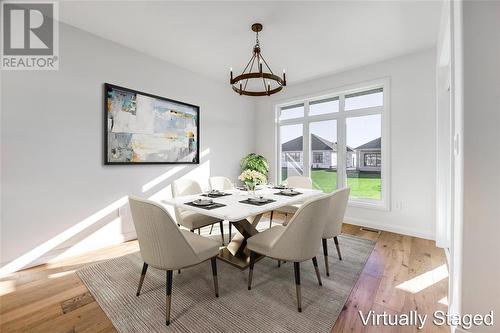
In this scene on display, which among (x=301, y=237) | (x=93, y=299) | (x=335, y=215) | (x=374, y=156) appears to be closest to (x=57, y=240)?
(x=93, y=299)

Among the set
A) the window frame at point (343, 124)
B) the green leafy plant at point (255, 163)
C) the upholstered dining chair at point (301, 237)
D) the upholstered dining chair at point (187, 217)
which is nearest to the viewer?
the upholstered dining chair at point (301, 237)

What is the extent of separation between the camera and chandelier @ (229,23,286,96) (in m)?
2.13

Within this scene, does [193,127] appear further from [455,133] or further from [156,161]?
[455,133]

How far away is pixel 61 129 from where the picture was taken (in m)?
2.40

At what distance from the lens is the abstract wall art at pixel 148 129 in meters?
2.77

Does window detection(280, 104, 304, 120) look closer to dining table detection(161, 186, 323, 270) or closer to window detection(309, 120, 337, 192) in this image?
window detection(309, 120, 337, 192)

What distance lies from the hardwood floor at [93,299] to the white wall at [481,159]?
0.51 m

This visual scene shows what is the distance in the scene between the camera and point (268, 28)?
2.49m

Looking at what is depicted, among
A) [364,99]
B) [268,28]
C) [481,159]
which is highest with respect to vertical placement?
[268,28]

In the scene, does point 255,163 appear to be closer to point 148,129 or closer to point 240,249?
point 148,129

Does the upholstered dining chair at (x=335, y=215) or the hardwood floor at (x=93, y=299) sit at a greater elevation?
the upholstered dining chair at (x=335, y=215)

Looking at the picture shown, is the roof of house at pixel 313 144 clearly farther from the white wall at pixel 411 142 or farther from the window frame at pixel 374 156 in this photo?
the white wall at pixel 411 142

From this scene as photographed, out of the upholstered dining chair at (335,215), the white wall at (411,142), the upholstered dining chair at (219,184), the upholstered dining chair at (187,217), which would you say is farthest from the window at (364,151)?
the upholstered dining chair at (187,217)

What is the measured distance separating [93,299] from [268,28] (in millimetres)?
3153
